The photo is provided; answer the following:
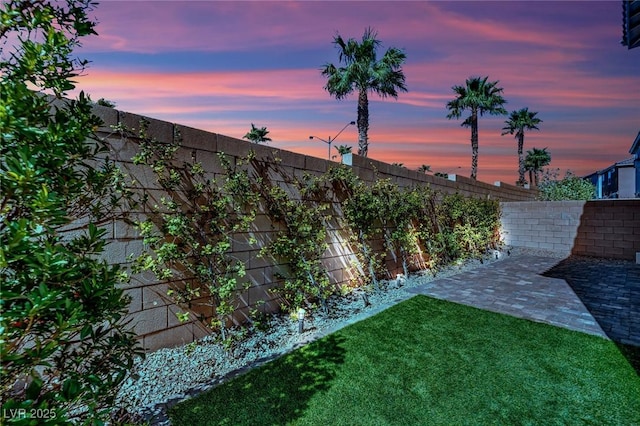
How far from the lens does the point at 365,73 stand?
13.3m

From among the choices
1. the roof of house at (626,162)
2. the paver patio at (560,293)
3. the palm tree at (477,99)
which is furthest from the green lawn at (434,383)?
the roof of house at (626,162)

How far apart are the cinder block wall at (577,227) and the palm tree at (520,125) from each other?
15741 millimetres

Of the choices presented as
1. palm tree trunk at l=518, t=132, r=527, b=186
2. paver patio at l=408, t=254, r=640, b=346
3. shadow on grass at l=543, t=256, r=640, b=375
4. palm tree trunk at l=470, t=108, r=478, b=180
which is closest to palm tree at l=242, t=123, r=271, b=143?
palm tree trunk at l=470, t=108, r=478, b=180

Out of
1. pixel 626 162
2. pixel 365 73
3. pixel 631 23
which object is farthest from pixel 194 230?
pixel 626 162

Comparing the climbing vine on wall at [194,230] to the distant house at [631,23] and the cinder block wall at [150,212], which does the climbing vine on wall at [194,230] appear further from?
the distant house at [631,23]

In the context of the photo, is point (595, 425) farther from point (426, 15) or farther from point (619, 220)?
point (619, 220)

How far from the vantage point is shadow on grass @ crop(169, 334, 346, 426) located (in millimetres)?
2357

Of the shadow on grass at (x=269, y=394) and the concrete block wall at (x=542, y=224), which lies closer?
the shadow on grass at (x=269, y=394)

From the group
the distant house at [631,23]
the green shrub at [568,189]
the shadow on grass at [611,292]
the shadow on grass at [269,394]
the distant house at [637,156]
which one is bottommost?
the shadow on grass at [269,394]

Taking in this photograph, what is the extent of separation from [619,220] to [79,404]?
13.8 meters

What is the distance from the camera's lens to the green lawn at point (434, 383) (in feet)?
7.88

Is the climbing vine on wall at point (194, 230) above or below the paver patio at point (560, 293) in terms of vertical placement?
above

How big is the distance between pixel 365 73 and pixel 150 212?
12376 millimetres

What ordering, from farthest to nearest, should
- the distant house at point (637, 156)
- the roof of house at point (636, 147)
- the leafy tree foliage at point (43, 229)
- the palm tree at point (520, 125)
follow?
the palm tree at point (520, 125) < the roof of house at point (636, 147) < the distant house at point (637, 156) < the leafy tree foliage at point (43, 229)
